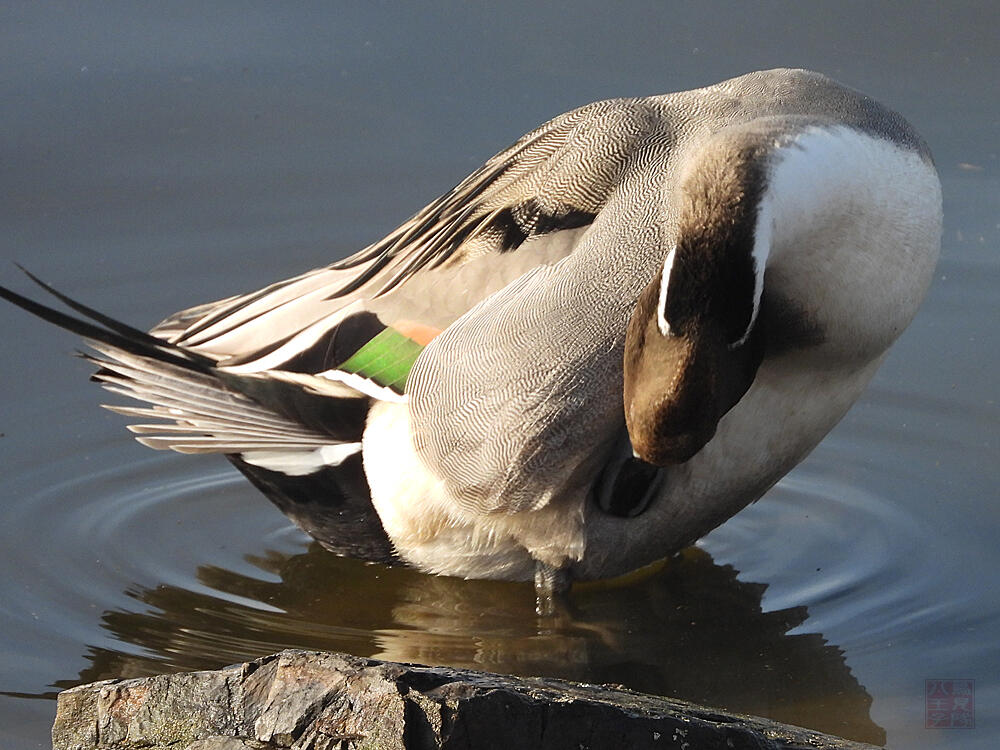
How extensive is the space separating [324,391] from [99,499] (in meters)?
0.98

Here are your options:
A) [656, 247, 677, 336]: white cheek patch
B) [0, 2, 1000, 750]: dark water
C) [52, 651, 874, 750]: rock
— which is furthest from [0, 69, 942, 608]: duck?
[52, 651, 874, 750]: rock

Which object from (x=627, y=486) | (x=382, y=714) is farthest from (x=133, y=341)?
(x=382, y=714)

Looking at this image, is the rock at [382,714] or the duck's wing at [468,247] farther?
the duck's wing at [468,247]

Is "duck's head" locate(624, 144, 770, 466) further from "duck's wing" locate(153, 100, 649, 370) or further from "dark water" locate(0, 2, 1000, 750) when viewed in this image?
"dark water" locate(0, 2, 1000, 750)

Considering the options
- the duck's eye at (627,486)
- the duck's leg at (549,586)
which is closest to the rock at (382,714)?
the duck's eye at (627,486)

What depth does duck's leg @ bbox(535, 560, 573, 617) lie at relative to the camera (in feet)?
16.0

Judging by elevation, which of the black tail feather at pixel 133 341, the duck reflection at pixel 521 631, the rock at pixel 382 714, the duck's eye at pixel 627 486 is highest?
the black tail feather at pixel 133 341

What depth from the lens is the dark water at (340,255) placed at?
4602mm

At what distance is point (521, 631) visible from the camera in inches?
190

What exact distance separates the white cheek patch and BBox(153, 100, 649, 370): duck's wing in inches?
24.6

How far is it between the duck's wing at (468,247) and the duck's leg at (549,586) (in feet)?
2.51

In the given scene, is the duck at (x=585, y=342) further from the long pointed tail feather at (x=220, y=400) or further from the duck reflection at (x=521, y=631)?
the duck reflection at (x=521, y=631)

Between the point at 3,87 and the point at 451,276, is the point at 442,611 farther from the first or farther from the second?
the point at 3,87

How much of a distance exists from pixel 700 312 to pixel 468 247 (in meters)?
1.04
